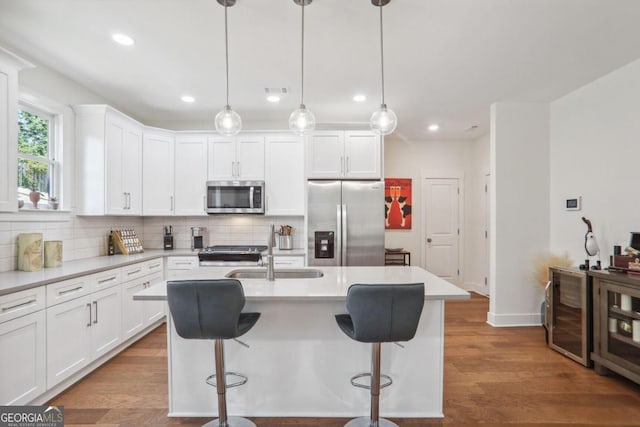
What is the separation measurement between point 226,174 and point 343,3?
9.32 feet

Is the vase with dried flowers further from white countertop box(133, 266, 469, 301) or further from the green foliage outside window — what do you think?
white countertop box(133, 266, 469, 301)

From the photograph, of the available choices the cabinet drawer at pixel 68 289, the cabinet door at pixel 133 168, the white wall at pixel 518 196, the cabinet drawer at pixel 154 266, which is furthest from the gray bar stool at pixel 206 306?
the white wall at pixel 518 196

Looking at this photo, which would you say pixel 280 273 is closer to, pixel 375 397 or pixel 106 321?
pixel 375 397

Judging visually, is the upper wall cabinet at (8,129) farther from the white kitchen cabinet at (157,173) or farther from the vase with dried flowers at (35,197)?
the white kitchen cabinet at (157,173)

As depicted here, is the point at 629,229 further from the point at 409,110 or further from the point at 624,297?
the point at 409,110

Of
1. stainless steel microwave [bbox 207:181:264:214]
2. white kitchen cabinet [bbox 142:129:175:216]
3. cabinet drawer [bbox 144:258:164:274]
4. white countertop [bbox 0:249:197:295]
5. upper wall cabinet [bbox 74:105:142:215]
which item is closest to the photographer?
white countertop [bbox 0:249:197:295]

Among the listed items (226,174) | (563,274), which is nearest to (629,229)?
(563,274)

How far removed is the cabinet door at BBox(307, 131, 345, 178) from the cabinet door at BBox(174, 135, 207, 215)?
1420 mm

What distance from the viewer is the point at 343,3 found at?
2193mm

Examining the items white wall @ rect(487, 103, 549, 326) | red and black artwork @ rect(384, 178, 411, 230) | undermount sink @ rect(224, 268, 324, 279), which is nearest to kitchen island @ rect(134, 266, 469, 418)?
undermount sink @ rect(224, 268, 324, 279)

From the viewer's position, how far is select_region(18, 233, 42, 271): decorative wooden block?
2715 millimetres

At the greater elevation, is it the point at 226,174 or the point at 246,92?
the point at 246,92

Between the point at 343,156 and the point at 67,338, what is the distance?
10.9 feet

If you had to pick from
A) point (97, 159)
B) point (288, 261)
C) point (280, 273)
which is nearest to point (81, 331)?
point (280, 273)
